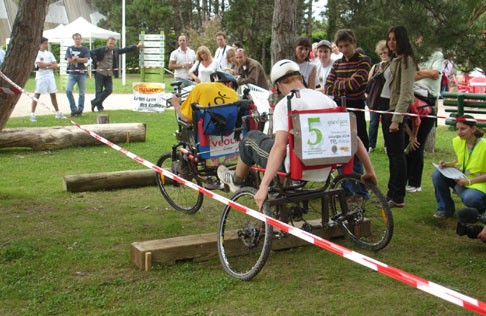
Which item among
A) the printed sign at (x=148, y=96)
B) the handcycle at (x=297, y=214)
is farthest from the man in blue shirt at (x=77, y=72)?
the handcycle at (x=297, y=214)

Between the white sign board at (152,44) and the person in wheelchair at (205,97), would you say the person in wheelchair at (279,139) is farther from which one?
the white sign board at (152,44)

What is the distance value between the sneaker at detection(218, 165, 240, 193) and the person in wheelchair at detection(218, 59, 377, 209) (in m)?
0.01

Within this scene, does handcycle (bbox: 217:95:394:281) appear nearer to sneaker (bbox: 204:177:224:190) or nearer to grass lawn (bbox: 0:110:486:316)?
grass lawn (bbox: 0:110:486:316)

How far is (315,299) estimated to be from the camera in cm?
428

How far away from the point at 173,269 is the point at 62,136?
6360 millimetres

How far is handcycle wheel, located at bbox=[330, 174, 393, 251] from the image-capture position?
5.09 meters

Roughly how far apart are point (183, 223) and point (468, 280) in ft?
9.02

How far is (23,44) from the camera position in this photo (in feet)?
21.6

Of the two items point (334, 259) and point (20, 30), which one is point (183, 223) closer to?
point (334, 259)

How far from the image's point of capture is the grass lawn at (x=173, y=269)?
4164mm

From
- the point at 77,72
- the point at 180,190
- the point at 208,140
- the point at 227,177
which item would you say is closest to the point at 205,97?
the point at 208,140

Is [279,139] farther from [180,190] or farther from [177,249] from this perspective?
[180,190]

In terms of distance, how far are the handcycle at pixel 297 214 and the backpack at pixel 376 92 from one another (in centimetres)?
191

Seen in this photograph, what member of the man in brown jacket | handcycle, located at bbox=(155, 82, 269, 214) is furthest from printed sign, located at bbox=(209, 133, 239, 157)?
the man in brown jacket
